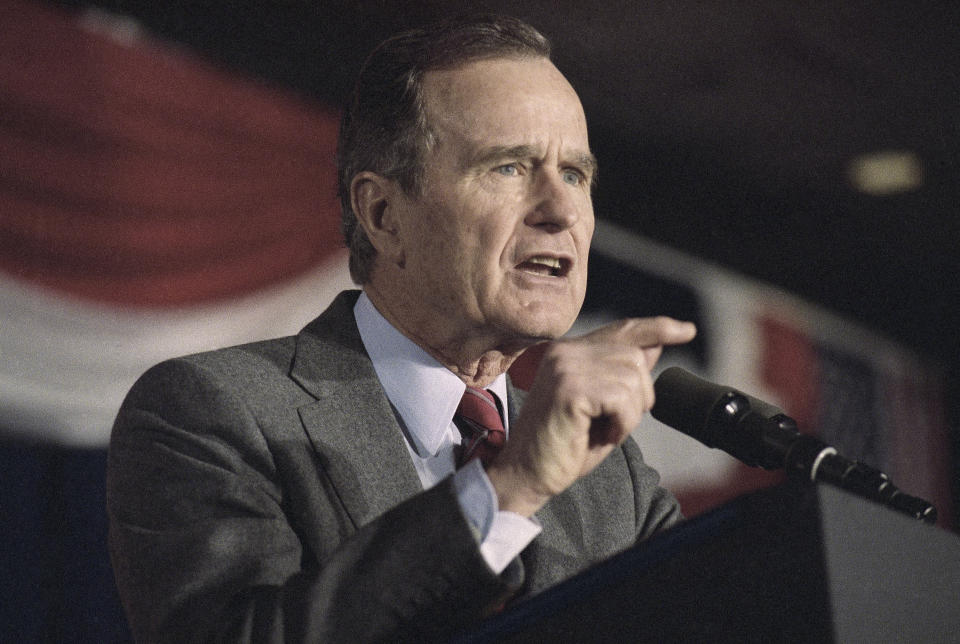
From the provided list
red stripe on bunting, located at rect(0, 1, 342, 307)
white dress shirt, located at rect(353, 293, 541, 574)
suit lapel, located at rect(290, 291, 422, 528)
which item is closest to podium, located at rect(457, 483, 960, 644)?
suit lapel, located at rect(290, 291, 422, 528)

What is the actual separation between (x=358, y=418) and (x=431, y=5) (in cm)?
207

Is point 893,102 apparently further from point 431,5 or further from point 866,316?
point 431,5

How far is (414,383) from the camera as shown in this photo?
5.15ft

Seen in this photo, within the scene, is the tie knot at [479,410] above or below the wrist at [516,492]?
below

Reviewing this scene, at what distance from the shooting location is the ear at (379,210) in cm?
173

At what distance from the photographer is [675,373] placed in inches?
47.5

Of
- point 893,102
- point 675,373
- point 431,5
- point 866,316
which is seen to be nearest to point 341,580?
point 675,373

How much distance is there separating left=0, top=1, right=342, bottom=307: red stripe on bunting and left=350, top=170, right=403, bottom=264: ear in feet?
3.48

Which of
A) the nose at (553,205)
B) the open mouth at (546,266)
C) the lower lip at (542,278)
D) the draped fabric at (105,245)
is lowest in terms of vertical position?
the draped fabric at (105,245)

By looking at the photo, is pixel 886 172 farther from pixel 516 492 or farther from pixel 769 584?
pixel 769 584

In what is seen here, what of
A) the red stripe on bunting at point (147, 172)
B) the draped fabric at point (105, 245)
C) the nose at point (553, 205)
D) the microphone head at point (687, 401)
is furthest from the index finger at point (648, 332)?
the red stripe on bunting at point (147, 172)

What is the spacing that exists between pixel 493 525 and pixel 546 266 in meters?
0.64

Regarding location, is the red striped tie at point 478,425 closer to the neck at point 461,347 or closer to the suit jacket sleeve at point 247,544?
the neck at point 461,347

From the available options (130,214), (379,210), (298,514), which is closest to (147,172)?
(130,214)
